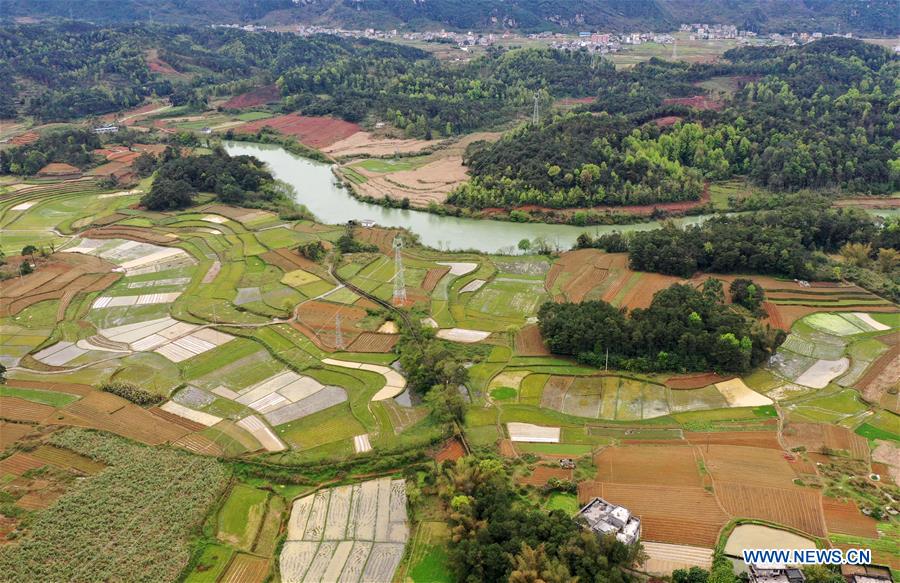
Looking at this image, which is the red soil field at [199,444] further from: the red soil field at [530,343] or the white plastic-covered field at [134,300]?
the white plastic-covered field at [134,300]

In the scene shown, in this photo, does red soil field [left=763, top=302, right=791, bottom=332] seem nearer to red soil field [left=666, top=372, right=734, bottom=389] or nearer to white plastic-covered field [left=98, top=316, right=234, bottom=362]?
red soil field [left=666, top=372, right=734, bottom=389]

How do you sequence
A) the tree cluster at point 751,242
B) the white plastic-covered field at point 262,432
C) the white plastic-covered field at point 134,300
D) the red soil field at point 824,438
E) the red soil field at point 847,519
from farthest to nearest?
the tree cluster at point 751,242 → the white plastic-covered field at point 134,300 → the white plastic-covered field at point 262,432 → the red soil field at point 824,438 → the red soil field at point 847,519

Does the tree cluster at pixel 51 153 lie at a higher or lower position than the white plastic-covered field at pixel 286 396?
higher

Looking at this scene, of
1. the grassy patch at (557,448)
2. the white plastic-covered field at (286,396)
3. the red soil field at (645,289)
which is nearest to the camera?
the grassy patch at (557,448)

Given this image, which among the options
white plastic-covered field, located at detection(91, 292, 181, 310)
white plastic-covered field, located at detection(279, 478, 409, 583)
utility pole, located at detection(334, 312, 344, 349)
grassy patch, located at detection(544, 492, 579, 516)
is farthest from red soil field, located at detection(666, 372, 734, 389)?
white plastic-covered field, located at detection(91, 292, 181, 310)

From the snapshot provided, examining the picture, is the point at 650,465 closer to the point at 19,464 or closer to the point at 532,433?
the point at 532,433

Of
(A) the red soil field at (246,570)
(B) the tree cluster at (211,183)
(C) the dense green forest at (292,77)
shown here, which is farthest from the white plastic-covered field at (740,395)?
(C) the dense green forest at (292,77)

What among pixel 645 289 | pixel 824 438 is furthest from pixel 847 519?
pixel 645 289

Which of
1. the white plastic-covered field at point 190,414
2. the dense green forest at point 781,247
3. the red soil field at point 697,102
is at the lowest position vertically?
the white plastic-covered field at point 190,414
